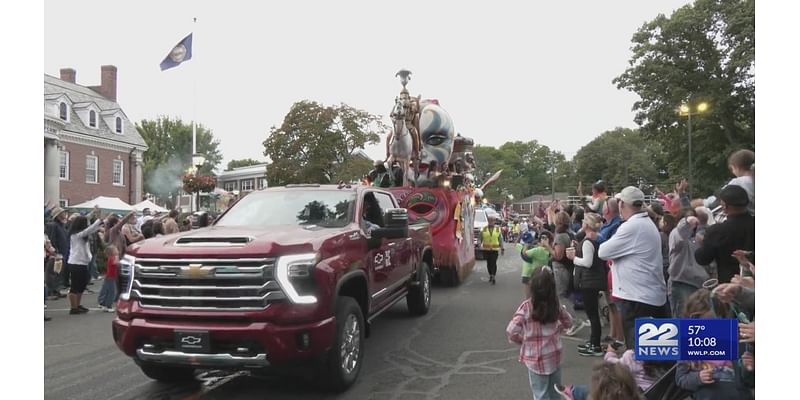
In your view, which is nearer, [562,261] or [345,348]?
[345,348]

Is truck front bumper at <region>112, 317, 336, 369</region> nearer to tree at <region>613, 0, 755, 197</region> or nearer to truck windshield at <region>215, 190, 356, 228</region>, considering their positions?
truck windshield at <region>215, 190, 356, 228</region>

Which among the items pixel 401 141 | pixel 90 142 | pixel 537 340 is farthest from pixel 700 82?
pixel 90 142

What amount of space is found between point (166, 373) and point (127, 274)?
3.83ft

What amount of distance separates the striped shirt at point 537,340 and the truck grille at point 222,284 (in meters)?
1.86

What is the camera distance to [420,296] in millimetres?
8516

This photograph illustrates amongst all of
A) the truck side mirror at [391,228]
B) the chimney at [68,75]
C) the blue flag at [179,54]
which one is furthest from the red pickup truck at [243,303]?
the chimney at [68,75]

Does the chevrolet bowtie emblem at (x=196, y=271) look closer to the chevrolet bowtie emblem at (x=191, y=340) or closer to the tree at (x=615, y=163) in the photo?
the chevrolet bowtie emblem at (x=191, y=340)

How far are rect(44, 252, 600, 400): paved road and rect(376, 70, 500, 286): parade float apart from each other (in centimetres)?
272

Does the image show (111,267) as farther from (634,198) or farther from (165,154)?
(165,154)

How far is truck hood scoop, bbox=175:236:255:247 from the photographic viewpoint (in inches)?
179

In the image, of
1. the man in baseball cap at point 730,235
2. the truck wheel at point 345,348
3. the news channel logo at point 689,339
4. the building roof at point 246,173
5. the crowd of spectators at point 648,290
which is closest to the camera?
the news channel logo at point 689,339

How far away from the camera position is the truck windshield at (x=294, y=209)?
229 inches

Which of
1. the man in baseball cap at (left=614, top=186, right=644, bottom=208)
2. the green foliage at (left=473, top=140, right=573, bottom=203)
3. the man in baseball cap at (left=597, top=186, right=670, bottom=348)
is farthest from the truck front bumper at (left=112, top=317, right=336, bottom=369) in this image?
the green foliage at (left=473, top=140, right=573, bottom=203)

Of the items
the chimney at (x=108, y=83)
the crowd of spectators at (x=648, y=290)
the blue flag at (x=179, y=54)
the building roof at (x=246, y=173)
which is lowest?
the crowd of spectators at (x=648, y=290)
